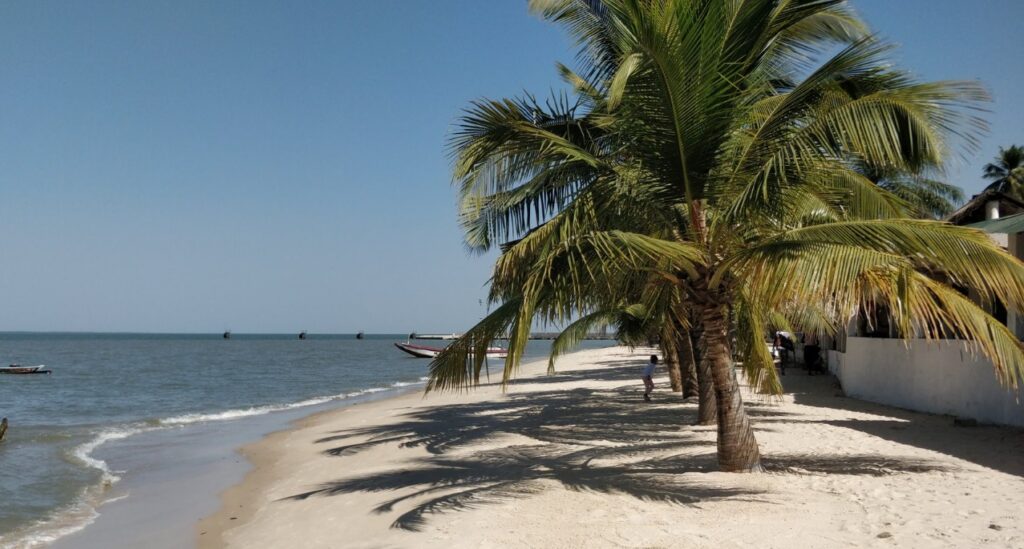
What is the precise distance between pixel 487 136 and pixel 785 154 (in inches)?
118

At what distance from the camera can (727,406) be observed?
7660mm

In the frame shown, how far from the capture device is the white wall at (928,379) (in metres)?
10.3

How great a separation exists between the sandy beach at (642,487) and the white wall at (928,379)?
0.34 metres

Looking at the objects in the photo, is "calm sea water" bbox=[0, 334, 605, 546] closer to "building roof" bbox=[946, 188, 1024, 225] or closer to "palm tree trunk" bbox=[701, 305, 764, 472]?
"palm tree trunk" bbox=[701, 305, 764, 472]

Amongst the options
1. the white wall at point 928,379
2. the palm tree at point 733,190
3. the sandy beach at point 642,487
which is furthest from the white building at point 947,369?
the palm tree at point 733,190

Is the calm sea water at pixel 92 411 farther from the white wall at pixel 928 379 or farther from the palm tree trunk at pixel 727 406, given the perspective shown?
the white wall at pixel 928 379

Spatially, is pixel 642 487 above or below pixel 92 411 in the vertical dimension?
above

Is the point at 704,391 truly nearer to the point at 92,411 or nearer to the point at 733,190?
the point at 733,190

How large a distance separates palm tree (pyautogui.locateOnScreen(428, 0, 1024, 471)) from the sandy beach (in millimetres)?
1067

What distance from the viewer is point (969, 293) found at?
1314 cm

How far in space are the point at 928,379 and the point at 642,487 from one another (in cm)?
723

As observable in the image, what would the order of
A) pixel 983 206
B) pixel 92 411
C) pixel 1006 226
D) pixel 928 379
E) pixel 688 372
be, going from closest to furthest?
1. pixel 1006 226
2. pixel 928 379
3. pixel 983 206
4. pixel 688 372
5. pixel 92 411

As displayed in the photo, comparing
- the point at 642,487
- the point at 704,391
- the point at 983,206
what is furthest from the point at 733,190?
the point at 983,206

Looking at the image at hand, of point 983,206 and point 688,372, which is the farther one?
point 688,372
